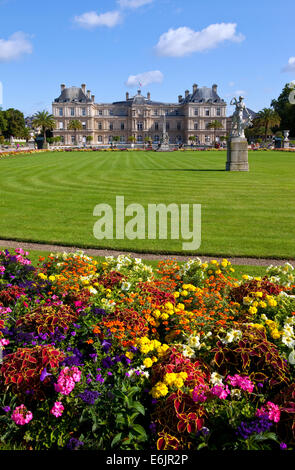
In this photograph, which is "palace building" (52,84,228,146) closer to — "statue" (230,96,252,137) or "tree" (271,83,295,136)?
"tree" (271,83,295,136)

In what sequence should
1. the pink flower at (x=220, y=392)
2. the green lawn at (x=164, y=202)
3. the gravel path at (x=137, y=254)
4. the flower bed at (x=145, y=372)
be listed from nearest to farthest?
the flower bed at (x=145, y=372) < the pink flower at (x=220, y=392) < the gravel path at (x=137, y=254) < the green lawn at (x=164, y=202)

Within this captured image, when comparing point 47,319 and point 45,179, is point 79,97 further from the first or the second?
point 47,319

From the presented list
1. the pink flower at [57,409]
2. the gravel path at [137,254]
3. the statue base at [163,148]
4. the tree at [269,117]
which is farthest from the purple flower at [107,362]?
Answer: the tree at [269,117]

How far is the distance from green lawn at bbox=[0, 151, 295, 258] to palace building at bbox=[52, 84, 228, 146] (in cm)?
10467

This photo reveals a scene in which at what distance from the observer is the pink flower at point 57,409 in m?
3.35

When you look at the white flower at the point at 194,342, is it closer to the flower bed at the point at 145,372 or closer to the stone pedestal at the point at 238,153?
the flower bed at the point at 145,372

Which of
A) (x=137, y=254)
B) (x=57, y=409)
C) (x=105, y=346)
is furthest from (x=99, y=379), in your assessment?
(x=137, y=254)

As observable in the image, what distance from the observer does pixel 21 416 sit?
3.39 m

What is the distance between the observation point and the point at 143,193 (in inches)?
691

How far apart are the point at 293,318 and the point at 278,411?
61.1 inches

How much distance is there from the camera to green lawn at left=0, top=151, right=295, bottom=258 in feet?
33.2

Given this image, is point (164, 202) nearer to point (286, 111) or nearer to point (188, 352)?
point (188, 352)

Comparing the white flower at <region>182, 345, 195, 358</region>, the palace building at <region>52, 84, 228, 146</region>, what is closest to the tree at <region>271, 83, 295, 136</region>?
the palace building at <region>52, 84, 228, 146</region>

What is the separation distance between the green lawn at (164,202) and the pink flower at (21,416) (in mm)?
6400
